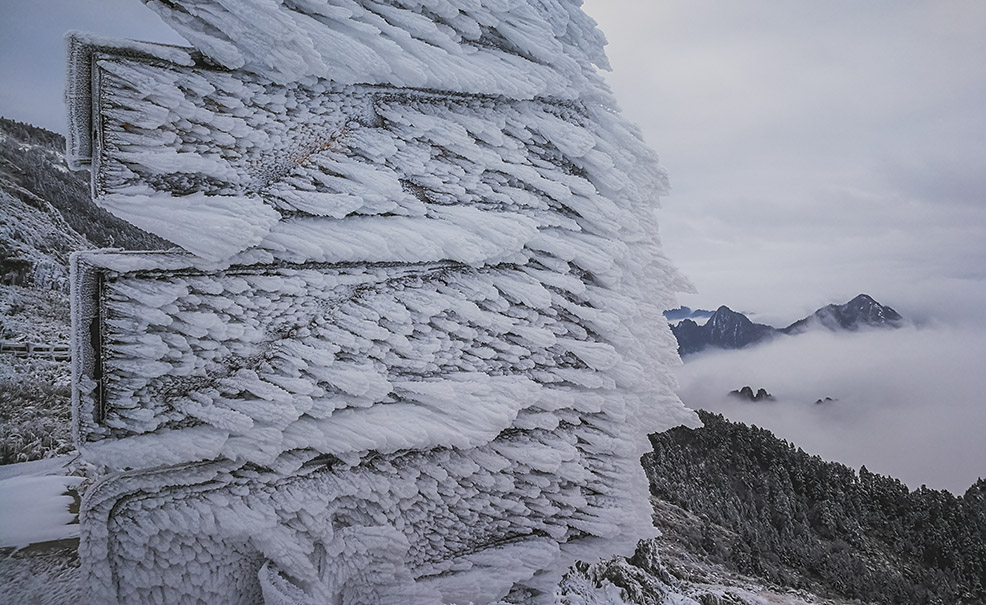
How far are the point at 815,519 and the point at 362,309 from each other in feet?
8.80

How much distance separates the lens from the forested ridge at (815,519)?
7.39 feet

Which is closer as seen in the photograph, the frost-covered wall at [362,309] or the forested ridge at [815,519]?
the frost-covered wall at [362,309]

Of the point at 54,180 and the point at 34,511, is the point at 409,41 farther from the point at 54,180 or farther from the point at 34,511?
the point at 34,511

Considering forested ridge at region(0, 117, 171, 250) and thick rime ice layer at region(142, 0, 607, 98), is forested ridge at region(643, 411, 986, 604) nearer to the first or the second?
thick rime ice layer at region(142, 0, 607, 98)

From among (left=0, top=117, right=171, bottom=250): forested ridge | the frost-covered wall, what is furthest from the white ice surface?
(left=0, top=117, right=171, bottom=250): forested ridge

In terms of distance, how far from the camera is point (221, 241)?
105 cm

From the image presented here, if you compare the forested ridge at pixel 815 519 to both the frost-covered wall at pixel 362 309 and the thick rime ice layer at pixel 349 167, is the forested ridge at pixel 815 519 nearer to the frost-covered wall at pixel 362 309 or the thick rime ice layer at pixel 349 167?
the frost-covered wall at pixel 362 309

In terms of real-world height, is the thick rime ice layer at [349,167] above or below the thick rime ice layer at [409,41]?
below

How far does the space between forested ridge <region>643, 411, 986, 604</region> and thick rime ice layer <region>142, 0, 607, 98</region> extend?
80.2 inches

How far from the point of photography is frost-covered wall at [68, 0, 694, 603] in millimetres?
1033

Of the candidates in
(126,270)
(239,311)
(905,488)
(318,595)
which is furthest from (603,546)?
(905,488)

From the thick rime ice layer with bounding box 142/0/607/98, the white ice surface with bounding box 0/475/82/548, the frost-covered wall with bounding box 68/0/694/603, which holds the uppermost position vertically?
the thick rime ice layer with bounding box 142/0/607/98

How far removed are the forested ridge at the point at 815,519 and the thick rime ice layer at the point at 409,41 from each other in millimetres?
2037

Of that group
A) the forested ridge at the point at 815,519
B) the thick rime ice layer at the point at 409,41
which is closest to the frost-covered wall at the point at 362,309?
the thick rime ice layer at the point at 409,41
